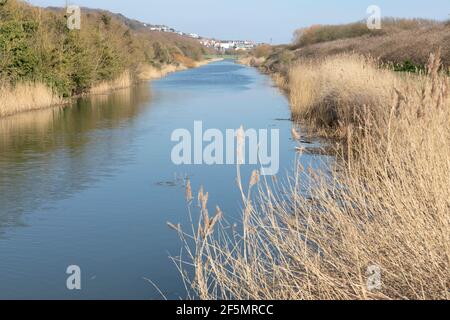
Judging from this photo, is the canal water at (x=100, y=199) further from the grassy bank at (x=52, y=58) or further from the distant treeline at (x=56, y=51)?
the distant treeline at (x=56, y=51)

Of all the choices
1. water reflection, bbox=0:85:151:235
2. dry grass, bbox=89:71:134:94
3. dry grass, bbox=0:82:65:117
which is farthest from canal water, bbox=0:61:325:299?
dry grass, bbox=89:71:134:94

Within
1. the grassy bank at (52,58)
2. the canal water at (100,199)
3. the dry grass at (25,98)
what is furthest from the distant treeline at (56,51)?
the canal water at (100,199)

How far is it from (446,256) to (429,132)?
127 cm

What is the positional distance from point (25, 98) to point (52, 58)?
298 centimetres

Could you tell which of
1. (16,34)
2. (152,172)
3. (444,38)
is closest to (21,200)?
(152,172)

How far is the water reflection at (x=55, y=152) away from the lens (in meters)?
8.23

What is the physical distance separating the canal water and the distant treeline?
232 cm

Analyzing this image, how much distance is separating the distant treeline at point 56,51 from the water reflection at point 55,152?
1.36 meters

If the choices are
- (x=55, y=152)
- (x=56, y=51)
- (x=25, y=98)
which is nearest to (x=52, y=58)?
(x=56, y=51)

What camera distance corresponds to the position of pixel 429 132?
4.48m

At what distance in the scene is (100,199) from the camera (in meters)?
8.10

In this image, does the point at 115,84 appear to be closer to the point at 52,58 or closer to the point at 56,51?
the point at 56,51
